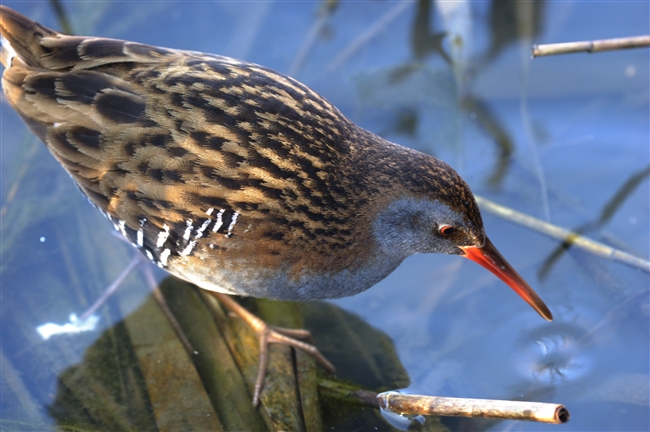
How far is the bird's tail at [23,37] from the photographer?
3.17m

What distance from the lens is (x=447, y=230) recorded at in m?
2.95

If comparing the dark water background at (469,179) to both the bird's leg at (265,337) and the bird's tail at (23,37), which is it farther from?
the bird's tail at (23,37)

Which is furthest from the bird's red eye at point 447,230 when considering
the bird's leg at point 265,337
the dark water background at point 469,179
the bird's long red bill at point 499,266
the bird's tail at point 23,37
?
the bird's tail at point 23,37

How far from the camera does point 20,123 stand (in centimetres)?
425

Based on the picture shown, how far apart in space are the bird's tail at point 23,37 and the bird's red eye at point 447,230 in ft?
6.47

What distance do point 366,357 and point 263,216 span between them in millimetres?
1039

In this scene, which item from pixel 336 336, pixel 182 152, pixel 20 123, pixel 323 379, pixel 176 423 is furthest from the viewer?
pixel 20 123

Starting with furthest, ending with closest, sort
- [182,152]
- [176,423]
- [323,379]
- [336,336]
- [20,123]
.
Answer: [20,123]
[336,336]
[323,379]
[176,423]
[182,152]

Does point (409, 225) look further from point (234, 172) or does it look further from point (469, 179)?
point (469, 179)

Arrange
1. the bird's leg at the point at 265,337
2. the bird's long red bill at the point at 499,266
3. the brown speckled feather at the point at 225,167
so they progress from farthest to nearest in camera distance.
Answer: the bird's leg at the point at 265,337, the bird's long red bill at the point at 499,266, the brown speckled feather at the point at 225,167

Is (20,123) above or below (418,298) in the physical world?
above

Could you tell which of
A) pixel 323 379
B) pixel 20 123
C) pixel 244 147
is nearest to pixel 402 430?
pixel 323 379

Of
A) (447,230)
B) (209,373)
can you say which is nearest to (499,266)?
(447,230)

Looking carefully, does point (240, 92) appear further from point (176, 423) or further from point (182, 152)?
point (176, 423)
